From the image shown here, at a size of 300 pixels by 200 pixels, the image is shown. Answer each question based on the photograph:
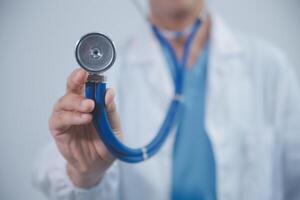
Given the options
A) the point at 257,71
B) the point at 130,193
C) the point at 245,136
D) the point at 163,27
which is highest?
the point at 163,27

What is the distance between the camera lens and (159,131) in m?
0.76

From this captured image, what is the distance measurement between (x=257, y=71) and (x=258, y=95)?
0.06 meters

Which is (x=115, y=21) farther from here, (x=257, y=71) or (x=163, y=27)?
(x=257, y=71)

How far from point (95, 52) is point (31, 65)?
31cm

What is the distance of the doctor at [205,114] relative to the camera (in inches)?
30.8

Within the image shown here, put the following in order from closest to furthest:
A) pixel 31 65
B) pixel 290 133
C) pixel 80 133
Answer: pixel 80 133, pixel 31 65, pixel 290 133

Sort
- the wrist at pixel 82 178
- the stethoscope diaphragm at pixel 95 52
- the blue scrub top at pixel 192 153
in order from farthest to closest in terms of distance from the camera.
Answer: the blue scrub top at pixel 192 153 < the wrist at pixel 82 178 < the stethoscope diaphragm at pixel 95 52

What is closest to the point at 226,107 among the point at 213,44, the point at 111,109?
the point at 213,44

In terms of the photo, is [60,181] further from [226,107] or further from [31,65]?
[226,107]

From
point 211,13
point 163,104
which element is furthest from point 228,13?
point 163,104

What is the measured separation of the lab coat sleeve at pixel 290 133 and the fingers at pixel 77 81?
53cm

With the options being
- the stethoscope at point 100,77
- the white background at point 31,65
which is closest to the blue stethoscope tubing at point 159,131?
the stethoscope at point 100,77

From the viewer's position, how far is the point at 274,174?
852 millimetres

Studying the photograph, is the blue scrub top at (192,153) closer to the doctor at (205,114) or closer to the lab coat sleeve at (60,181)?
the doctor at (205,114)
